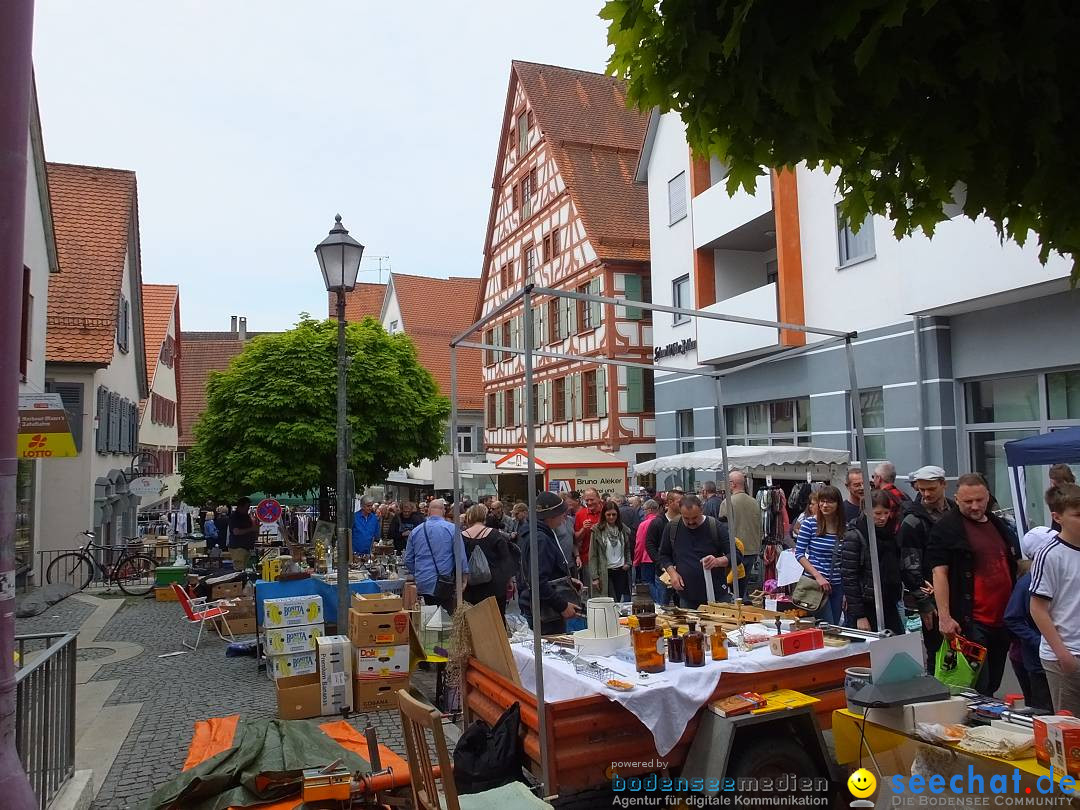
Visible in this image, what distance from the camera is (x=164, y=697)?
8180 millimetres

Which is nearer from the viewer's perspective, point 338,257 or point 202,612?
point 338,257

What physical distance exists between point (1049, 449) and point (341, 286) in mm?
7513

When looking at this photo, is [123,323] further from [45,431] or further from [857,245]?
[857,245]

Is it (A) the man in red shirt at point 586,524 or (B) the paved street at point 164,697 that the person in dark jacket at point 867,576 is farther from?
(A) the man in red shirt at point 586,524

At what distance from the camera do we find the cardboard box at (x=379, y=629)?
25.2ft

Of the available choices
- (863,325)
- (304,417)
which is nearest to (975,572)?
(863,325)

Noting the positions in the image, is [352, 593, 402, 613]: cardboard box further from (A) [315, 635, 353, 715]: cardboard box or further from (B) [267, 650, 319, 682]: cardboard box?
(B) [267, 650, 319, 682]: cardboard box

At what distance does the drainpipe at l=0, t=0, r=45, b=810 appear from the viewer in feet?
8.13

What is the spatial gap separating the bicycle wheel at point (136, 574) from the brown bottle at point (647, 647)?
48.0 feet

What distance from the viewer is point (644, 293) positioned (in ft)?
86.8

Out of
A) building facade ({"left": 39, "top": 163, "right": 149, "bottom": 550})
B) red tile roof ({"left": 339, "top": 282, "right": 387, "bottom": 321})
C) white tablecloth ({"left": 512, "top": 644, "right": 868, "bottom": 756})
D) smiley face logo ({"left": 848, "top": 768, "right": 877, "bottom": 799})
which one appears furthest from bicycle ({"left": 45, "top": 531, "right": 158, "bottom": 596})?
red tile roof ({"left": 339, "top": 282, "right": 387, "bottom": 321})

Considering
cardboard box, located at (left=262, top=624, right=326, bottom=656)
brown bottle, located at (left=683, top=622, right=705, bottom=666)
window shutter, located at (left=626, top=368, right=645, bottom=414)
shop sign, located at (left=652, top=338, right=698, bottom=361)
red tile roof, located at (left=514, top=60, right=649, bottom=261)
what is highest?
red tile roof, located at (left=514, top=60, right=649, bottom=261)

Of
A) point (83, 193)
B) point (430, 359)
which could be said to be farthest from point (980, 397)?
point (430, 359)

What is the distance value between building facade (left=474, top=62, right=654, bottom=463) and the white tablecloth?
66.7ft
